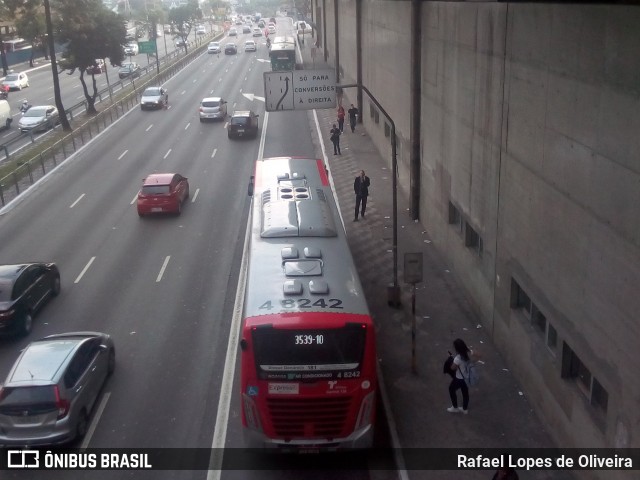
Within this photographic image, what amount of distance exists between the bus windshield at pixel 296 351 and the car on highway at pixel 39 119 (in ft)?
122

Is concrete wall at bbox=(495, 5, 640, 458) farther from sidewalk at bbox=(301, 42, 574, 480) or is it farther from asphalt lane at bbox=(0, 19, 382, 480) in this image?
asphalt lane at bbox=(0, 19, 382, 480)

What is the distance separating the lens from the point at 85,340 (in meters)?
14.1

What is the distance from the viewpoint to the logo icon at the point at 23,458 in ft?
40.5

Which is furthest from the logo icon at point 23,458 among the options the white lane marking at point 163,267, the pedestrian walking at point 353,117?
the pedestrian walking at point 353,117

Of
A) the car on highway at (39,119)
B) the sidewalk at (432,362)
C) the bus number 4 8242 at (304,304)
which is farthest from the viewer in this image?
the car on highway at (39,119)

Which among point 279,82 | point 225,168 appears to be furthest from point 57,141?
point 279,82

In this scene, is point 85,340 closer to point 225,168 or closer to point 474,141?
point 474,141

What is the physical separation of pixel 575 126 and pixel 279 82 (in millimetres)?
14726

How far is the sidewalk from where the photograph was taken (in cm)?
1259

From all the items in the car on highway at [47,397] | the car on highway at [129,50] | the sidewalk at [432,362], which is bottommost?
the sidewalk at [432,362]

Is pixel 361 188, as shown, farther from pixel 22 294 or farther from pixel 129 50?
pixel 129 50

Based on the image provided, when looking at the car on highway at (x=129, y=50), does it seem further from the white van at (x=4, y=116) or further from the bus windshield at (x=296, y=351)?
the bus windshield at (x=296, y=351)

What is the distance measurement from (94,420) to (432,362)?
7.07m

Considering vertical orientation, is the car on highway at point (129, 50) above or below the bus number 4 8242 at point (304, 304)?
above
